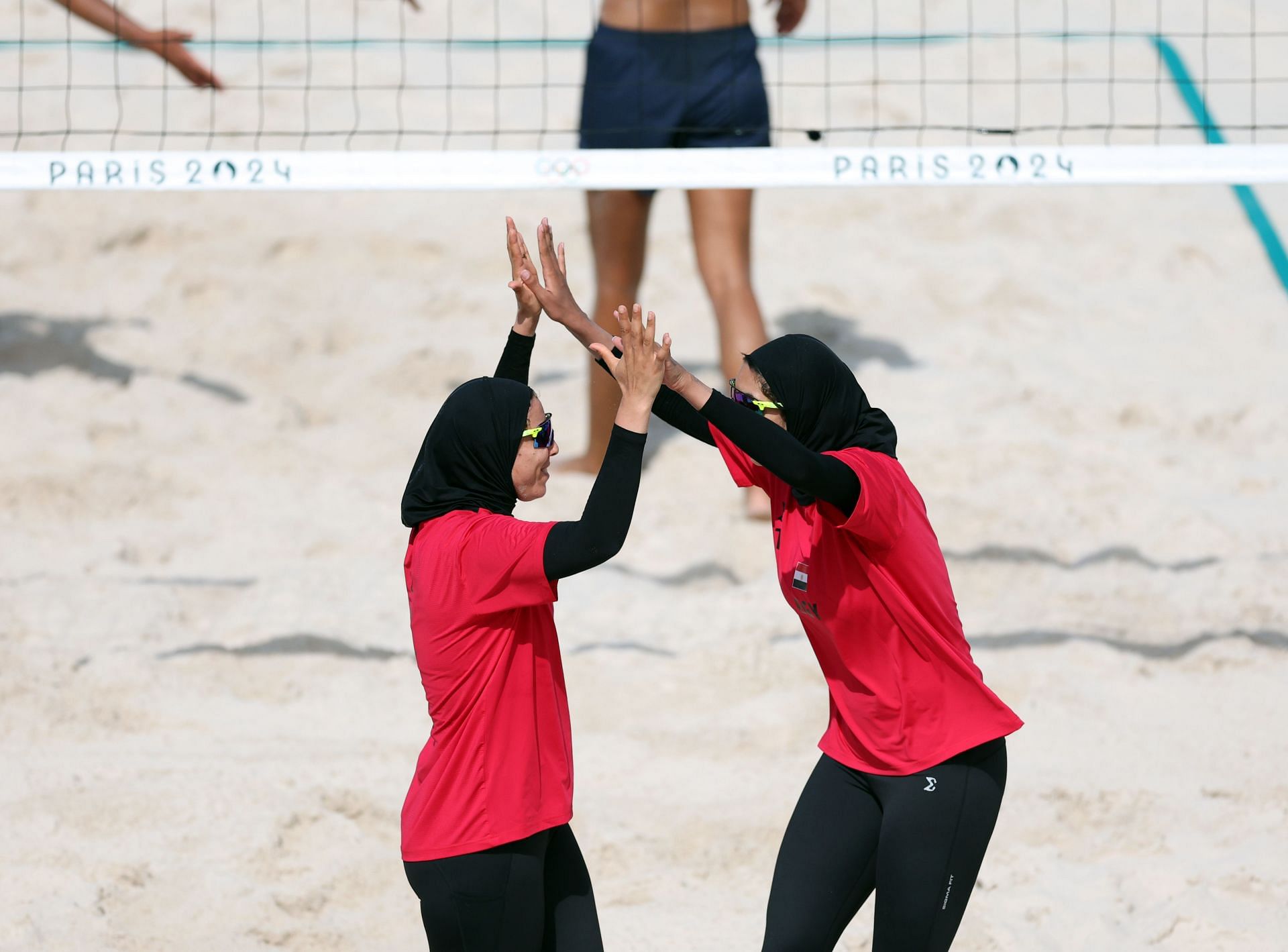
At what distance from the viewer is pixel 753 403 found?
2.45 m

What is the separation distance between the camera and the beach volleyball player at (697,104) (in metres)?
4.82

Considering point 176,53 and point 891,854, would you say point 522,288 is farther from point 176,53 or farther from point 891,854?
point 176,53

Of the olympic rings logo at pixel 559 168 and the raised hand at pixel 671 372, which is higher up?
the olympic rings logo at pixel 559 168

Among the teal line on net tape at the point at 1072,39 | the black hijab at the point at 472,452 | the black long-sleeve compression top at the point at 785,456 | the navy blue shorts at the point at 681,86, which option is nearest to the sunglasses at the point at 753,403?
the black long-sleeve compression top at the point at 785,456

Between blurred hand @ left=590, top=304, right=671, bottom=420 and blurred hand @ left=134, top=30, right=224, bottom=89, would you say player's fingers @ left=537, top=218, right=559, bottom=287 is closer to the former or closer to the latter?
blurred hand @ left=590, top=304, right=671, bottom=420

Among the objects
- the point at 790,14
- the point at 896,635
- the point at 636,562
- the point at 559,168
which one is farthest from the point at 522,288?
the point at 790,14

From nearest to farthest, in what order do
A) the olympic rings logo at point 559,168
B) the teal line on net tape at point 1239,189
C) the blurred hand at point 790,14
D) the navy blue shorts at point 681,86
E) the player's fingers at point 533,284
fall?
1. the player's fingers at point 533,284
2. the olympic rings logo at point 559,168
3. the navy blue shorts at point 681,86
4. the blurred hand at point 790,14
5. the teal line on net tape at point 1239,189

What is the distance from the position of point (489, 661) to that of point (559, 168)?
2.03m

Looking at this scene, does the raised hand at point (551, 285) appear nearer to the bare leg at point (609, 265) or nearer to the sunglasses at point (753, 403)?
the sunglasses at point (753, 403)

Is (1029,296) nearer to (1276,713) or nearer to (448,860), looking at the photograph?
(1276,713)

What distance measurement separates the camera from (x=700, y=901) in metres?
3.22

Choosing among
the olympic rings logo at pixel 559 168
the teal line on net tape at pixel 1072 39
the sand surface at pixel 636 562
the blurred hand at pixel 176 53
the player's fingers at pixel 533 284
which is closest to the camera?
the player's fingers at pixel 533 284

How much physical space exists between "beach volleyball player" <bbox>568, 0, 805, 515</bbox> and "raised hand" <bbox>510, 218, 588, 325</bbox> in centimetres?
216

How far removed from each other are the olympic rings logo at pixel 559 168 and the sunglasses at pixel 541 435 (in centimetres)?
177
